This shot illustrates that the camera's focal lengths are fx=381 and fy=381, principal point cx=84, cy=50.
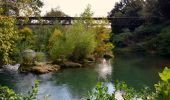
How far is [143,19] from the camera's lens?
70.1 m

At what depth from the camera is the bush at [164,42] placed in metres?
55.1

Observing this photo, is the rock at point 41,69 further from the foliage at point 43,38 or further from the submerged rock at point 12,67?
the foliage at point 43,38

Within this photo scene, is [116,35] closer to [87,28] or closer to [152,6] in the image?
[152,6]

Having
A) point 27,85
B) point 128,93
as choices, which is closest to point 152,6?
point 27,85

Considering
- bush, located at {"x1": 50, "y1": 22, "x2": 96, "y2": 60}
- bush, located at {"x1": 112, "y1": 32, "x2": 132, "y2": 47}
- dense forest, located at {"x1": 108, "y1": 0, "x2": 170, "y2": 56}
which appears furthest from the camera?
bush, located at {"x1": 112, "y1": 32, "x2": 132, "y2": 47}

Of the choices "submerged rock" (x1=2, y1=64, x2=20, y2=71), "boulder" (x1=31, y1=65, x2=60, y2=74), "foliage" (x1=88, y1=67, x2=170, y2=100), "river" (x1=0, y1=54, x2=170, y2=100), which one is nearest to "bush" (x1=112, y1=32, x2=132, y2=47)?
"river" (x1=0, y1=54, x2=170, y2=100)

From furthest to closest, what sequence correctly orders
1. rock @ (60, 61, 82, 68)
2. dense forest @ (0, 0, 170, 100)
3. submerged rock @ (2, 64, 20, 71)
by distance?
1. rock @ (60, 61, 82, 68)
2. submerged rock @ (2, 64, 20, 71)
3. dense forest @ (0, 0, 170, 100)

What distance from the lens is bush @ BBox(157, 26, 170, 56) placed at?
5512cm

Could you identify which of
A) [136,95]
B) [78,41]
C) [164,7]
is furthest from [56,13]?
[136,95]

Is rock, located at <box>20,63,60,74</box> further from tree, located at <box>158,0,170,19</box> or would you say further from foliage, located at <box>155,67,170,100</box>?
tree, located at <box>158,0,170,19</box>

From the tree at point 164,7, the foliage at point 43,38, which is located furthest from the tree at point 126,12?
the foliage at point 43,38

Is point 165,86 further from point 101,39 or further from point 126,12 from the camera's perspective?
point 126,12

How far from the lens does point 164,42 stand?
184ft

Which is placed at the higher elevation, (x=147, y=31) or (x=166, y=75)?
(x=166, y=75)
